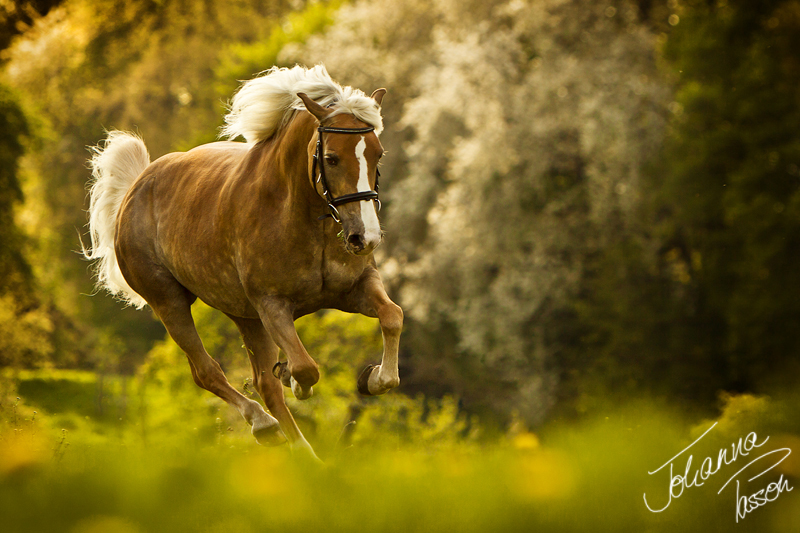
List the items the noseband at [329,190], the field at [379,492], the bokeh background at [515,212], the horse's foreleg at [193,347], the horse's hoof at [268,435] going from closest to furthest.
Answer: the field at [379,492] → the noseband at [329,190] → the horse's hoof at [268,435] → the horse's foreleg at [193,347] → the bokeh background at [515,212]

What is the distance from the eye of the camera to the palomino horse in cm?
562

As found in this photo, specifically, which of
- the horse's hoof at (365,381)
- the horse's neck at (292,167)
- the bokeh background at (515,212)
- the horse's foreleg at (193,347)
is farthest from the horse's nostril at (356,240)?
the bokeh background at (515,212)

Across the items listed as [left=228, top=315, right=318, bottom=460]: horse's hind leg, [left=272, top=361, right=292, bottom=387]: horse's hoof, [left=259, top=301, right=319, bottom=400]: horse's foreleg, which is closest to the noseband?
[left=259, top=301, right=319, bottom=400]: horse's foreleg

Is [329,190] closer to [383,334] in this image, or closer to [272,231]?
A: [272,231]

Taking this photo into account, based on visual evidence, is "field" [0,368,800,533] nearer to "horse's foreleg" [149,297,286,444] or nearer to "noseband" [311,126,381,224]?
"noseband" [311,126,381,224]

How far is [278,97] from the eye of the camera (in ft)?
21.0

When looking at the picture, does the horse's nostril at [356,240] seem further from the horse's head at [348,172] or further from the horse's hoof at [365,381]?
the horse's hoof at [365,381]

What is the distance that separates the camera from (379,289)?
6.13 meters

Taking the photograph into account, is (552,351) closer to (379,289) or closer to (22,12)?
(22,12)

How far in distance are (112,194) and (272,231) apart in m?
2.81

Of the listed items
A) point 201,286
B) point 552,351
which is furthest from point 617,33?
point 201,286

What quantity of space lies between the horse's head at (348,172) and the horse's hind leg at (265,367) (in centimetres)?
192

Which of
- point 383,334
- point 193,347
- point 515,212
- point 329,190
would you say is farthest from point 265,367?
point 515,212

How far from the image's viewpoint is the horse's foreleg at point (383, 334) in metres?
5.96
